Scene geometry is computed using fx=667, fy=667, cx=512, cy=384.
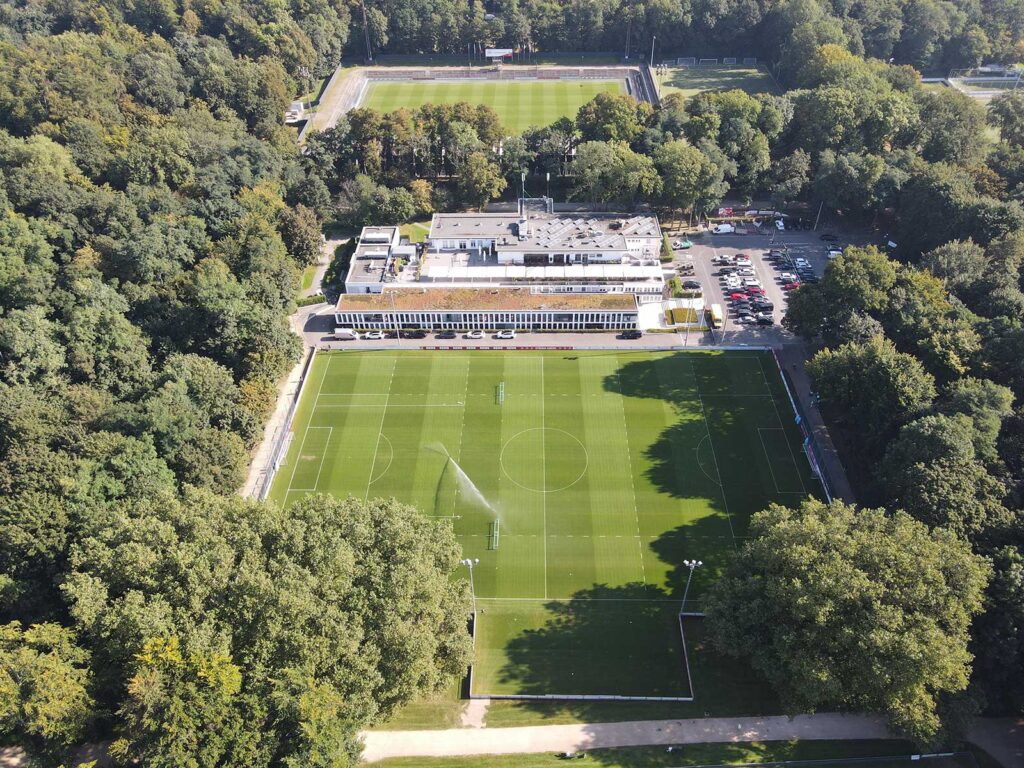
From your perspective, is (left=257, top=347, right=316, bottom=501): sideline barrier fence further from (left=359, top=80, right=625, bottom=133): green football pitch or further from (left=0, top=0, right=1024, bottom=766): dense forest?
(left=359, top=80, right=625, bottom=133): green football pitch

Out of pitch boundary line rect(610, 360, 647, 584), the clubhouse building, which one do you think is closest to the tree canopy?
pitch boundary line rect(610, 360, 647, 584)

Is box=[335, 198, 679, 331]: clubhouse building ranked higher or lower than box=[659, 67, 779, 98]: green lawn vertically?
lower

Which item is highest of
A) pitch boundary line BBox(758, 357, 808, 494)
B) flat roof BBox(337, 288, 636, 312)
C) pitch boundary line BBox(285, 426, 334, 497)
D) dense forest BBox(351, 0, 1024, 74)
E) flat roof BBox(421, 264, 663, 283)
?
dense forest BBox(351, 0, 1024, 74)

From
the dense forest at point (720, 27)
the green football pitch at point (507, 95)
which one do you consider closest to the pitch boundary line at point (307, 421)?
the green football pitch at point (507, 95)

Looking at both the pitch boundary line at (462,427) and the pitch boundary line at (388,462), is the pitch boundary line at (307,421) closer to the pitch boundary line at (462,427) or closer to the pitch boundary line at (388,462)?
the pitch boundary line at (388,462)

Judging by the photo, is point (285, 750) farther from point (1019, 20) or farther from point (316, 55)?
point (1019, 20)

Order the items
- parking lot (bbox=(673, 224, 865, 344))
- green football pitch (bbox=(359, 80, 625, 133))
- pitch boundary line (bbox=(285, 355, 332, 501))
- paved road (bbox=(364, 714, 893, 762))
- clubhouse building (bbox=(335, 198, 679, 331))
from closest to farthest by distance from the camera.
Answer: paved road (bbox=(364, 714, 893, 762)) < pitch boundary line (bbox=(285, 355, 332, 501)) < clubhouse building (bbox=(335, 198, 679, 331)) < parking lot (bbox=(673, 224, 865, 344)) < green football pitch (bbox=(359, 80, 625, 133))
